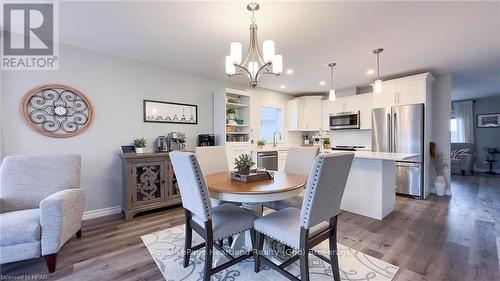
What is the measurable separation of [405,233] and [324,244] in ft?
3.49

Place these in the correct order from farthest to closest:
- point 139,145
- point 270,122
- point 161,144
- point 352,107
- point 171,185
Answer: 1. point 270,122
2. point 352,107
3. point 161,144
4. point 171,185
5. point 139,145

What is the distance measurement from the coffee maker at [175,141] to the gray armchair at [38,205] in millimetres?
1361

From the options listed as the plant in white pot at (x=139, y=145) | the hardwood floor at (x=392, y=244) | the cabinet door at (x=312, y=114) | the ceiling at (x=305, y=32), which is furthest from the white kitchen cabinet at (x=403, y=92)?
the plant in white pot at (x=139, y=145)

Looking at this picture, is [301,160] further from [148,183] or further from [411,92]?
[411,92]

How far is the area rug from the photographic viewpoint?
1.79 metres

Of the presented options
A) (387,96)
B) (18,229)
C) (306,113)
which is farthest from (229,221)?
(306,113)

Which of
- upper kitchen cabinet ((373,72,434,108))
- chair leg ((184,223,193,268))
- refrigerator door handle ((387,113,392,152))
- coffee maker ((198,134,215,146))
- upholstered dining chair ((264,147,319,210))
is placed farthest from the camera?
refrigerator door handle ((387,113,392,152))

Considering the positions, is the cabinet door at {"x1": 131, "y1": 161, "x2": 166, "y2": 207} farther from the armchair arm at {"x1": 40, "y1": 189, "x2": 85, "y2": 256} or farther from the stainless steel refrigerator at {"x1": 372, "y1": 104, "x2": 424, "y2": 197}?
the stainless steel refrigerator at {"x1": 372, "y1": 104, "x2": 424, "y2": 197}

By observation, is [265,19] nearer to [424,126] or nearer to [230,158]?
[230,158]

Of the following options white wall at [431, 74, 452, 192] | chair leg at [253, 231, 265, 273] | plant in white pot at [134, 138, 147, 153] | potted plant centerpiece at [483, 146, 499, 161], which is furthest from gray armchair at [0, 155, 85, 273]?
potted plant centerpiece at [483, 146, 499, 161]

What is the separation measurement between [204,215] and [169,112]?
8.74ft

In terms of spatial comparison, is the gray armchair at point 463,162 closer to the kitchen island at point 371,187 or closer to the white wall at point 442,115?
the white wall at point 442,115

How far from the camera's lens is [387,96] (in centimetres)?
436

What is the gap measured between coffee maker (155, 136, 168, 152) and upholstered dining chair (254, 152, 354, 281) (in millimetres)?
2385
